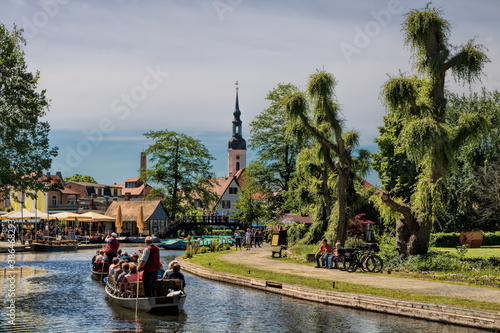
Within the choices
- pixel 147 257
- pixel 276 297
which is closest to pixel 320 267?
pixel 276 297

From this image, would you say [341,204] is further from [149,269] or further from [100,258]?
[149,269]

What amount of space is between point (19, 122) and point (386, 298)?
87.8 feet

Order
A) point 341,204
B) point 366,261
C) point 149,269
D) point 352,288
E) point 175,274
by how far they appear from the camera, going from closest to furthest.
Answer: point 149,269
point 175,274
point 352,288
point 366,261
point 341,204

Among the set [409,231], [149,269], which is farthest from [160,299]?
[409,231]

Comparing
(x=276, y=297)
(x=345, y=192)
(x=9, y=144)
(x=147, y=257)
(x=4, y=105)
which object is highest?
(x=4, y=105)

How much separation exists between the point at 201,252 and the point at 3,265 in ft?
47.7

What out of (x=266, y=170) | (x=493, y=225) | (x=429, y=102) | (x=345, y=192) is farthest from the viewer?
(x=266, y=170)

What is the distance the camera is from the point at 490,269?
23.6 meters

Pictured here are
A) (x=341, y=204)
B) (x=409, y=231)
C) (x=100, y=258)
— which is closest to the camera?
(x=409, y=231)

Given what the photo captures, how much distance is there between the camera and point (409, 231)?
28172 mm

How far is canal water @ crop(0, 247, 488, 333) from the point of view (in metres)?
15.8

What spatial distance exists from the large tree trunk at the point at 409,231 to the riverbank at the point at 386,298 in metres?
3.36

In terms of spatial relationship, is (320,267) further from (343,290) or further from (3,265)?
(3,265)

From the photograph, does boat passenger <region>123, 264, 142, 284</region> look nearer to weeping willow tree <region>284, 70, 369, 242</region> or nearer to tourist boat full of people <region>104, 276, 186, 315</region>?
tourist boat full of people <region>104, 276, 186, 315</region>
